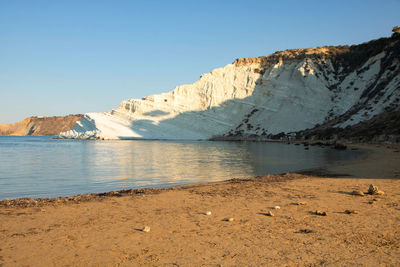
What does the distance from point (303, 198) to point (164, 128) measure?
5299cm

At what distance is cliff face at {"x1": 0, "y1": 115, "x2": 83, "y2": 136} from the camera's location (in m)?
166

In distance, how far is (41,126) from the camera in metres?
171

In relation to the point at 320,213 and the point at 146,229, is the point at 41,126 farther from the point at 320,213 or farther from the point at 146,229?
the point at 320,213

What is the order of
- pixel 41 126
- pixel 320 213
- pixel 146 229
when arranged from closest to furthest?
pixel 146 229 → pixel 320 213 → pixel 41 126

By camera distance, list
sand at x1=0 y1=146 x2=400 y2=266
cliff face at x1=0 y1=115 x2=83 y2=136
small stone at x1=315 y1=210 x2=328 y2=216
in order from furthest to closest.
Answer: cliff face at x1=0 y1=115 x2=83 y2=136
small stone at x1=315 y1=210 x2=328 y2=216
sand at x1=0 y1=146 x2=400 y2=266

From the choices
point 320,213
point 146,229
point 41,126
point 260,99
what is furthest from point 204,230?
point 41,126

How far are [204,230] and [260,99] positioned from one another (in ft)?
191

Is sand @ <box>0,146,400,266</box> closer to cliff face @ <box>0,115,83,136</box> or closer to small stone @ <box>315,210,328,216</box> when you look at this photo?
small stone @ <box>315,210,328,216</box>

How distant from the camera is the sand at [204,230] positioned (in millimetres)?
4059

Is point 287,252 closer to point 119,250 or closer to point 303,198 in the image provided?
point 119,250

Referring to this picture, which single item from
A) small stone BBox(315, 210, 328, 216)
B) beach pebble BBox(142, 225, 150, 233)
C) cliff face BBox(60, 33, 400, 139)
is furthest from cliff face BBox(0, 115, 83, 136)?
small stone BBox(315, 210, 328, 216)

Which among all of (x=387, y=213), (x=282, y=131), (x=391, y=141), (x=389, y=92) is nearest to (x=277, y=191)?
(x=387, y=213)

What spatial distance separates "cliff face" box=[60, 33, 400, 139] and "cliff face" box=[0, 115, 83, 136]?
10773cm

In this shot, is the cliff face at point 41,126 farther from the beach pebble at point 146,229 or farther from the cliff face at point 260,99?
the beach pebble at point 146,229
